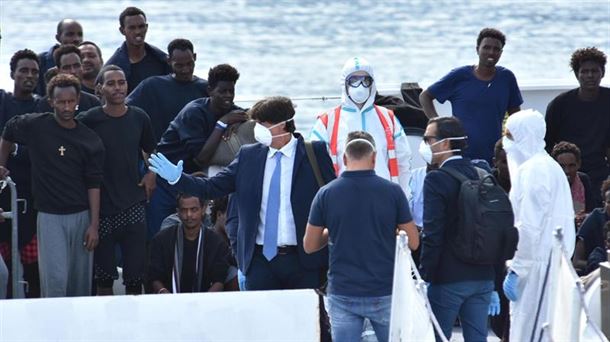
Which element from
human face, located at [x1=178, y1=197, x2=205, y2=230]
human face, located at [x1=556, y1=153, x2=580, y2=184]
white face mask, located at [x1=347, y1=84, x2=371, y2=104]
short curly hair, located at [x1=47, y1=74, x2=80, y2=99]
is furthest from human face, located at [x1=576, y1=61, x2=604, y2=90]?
short curly hair, located at [x1=47, y1=74, x2=80, y2=99]

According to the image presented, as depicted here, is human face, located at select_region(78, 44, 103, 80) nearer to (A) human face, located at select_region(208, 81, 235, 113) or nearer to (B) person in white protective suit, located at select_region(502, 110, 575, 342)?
(A) human face, located at select_region(208, 81, 235, 113)

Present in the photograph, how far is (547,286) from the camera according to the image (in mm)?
8789

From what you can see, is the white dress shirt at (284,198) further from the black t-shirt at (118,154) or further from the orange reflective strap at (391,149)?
the black t-shirt at (118,154)

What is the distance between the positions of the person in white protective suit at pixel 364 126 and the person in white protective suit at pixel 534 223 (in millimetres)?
1131

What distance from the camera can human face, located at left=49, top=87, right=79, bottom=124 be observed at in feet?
33.9

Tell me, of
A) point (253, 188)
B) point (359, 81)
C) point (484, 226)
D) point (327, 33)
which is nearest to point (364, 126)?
point (359, 81)

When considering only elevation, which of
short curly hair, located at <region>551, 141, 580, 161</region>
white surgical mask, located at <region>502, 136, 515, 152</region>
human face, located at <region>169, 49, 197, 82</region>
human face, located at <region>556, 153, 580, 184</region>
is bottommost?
human face, located at <region>556, 153, 580, 184</region>

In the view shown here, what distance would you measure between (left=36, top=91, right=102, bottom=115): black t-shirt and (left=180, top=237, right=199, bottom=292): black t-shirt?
49.1 inches

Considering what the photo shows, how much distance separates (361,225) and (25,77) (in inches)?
137

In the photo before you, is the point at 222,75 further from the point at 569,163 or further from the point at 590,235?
the point at 590,235

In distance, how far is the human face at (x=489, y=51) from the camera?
1159cm

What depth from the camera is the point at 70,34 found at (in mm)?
13281

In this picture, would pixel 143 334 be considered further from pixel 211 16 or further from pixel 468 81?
pixel 211 16

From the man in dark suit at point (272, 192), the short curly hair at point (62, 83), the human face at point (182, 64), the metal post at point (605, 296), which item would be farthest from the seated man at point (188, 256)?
the metal post at point (605, 296)
